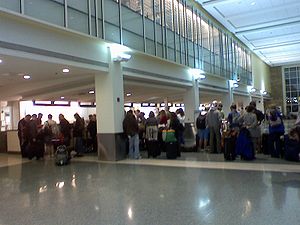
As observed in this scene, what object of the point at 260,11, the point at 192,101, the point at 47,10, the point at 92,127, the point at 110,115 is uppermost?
the point at 260,11

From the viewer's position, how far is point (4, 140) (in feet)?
45.4

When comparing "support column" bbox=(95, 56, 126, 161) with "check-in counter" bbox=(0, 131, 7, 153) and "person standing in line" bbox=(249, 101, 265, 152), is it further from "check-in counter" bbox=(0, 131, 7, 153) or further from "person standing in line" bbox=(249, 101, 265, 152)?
"check-in counter" bbox=(0, 131, 7, 153)

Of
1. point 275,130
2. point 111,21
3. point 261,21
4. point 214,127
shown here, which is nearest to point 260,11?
point 261,21

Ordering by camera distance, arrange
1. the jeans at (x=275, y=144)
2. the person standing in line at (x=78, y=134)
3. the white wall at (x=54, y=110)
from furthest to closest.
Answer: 1. the white wall at (x=54, y=110)
2. the person standing in line at (x=78, y=134)
3. the jeans at (x=275, y=144)

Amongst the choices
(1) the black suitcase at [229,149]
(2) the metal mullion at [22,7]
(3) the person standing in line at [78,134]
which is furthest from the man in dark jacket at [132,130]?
(2) the metal mullion at [22,7]

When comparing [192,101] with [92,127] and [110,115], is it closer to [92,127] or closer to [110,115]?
[92,127]

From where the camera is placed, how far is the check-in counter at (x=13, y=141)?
13211 mm

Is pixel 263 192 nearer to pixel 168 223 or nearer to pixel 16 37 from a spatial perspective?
pixel 168 223

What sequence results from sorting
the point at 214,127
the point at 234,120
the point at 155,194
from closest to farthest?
1. the point at 155,194
2. the point at 234,120
3. the point at 214,127

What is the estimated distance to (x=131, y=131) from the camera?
10016 mm

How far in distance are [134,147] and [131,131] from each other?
0.57 meters

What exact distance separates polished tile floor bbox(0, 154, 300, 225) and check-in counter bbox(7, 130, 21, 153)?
4.62 m

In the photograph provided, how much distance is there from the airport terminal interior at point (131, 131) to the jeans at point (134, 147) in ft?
0.11

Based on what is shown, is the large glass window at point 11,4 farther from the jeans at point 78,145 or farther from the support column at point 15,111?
the support column at point 15,111
